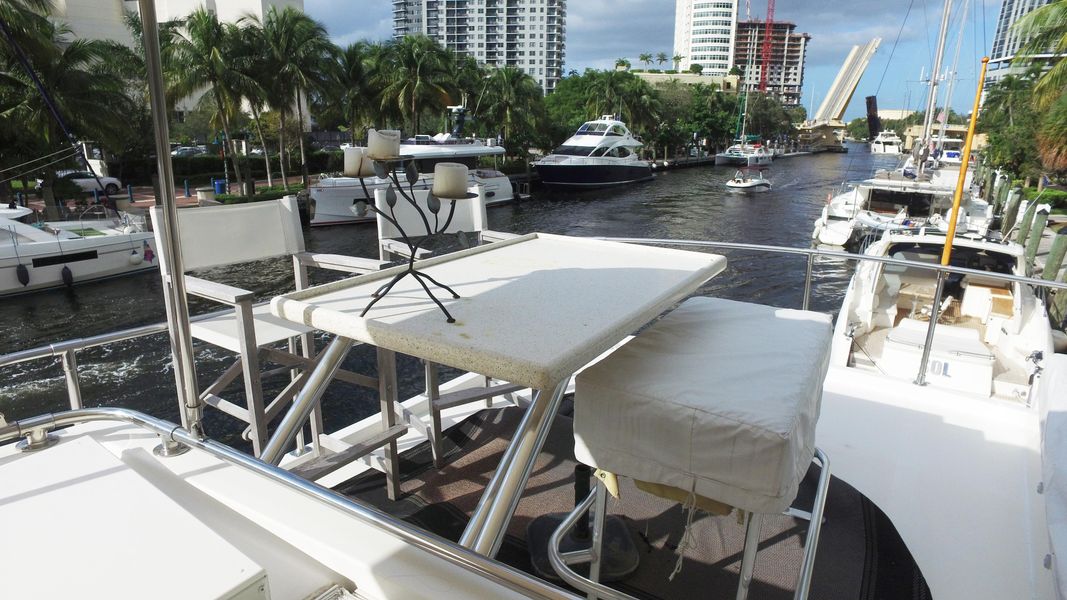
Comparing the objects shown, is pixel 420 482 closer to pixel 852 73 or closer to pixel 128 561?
pixel 128 561

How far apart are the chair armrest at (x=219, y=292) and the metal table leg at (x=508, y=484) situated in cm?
116

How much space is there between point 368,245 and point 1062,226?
23184 mm

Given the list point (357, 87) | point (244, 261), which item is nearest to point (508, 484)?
point (244, 261)

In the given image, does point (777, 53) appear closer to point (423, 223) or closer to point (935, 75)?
point (935, 75)

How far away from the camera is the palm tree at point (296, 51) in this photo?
24.7 m

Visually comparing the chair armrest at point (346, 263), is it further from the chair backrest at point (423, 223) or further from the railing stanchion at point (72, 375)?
the railing stanchion at point (72, 375)

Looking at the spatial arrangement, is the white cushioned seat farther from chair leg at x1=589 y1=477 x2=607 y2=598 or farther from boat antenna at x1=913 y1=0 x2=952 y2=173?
boat antenna at x1=913 y1=0 x2=952 y2=173

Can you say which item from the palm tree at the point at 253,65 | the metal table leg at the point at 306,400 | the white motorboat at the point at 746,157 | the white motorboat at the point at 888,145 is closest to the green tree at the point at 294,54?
the palm tree at the point at 253,65

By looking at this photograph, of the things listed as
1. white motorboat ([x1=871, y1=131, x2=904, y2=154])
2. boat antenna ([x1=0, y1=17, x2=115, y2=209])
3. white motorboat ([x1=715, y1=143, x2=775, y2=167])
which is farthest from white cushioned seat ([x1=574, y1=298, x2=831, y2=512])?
white motorboat ([x1=871, y1=131, x2=904, y2=154])

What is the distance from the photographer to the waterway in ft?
29.5

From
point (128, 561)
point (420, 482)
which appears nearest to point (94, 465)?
point (128, 561)

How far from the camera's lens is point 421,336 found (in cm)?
128

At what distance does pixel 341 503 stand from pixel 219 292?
4.13ft

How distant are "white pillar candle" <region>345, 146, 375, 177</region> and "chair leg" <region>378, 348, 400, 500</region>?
0.84m
